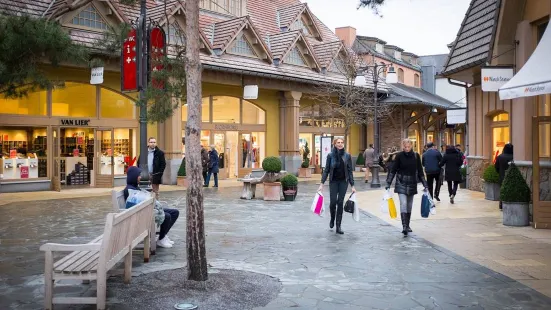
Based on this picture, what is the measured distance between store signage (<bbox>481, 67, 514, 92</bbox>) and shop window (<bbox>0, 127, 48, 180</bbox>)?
1542cm

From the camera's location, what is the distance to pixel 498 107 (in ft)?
56.8

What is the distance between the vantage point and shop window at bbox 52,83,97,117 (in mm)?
20750

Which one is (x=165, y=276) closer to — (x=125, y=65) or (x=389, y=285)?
(x=389, y=285)

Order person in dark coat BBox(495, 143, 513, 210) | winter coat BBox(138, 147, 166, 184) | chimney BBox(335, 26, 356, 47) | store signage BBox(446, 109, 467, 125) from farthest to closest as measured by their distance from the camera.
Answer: chimney BBox(335, 26, 356, 47)
store signage BBox(446, 109, 467, 125)
person in dark coat BBox(495, 143, 513, 210)
winter coat BBox(138, 147, 166, 184)

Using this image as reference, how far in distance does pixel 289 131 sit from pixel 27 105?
1364 cm

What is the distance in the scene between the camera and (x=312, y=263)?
780 centimetres

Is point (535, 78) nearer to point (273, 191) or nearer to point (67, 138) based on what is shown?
point (273, 191)

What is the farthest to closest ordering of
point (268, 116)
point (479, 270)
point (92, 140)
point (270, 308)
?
1. point (268, 116)
2. point (92, 140)
3. point (479, 270)
4. point (270, 308)

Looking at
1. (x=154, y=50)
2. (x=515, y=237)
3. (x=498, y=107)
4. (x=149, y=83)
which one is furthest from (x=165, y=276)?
(x=498, y=107)

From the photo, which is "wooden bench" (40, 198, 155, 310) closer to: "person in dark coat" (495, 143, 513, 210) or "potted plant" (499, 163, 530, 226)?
"potted plant" (499, 163, 530, 226)

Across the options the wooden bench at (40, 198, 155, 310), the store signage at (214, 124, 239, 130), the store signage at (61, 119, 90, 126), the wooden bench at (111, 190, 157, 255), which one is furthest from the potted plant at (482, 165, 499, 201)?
the store signage at (61, 119, 90, 126)

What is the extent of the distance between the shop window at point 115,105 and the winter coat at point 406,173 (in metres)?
14.7

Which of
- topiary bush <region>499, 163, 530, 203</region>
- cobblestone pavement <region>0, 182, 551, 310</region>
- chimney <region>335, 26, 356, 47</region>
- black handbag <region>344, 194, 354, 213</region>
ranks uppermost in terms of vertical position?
chimney <region>335, 26, 356, 47</region>

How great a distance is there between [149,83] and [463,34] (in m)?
10.8
